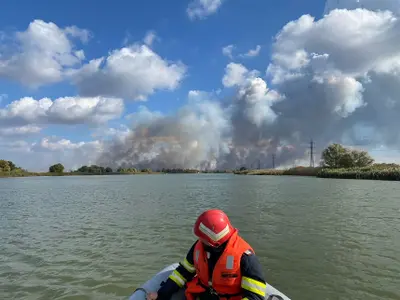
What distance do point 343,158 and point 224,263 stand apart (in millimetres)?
103876

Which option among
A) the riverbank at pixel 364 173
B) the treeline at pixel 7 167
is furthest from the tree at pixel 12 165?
the riverbank at pixel 364 173

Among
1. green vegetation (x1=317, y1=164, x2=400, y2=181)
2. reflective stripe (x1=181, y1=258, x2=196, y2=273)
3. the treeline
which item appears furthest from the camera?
the treeline

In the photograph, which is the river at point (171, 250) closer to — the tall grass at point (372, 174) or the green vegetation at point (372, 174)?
the tall grass at point (372, 174)

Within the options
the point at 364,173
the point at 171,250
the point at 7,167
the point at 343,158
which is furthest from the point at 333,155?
the point at 7,167

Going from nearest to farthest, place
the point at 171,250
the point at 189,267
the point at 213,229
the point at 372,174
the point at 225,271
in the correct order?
the point at 213,229, the point at 225,271, the point at 189,267, the point at 171,250, the point at 372,174

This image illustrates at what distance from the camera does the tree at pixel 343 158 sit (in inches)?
3883

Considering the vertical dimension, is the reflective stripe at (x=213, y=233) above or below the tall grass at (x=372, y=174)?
below

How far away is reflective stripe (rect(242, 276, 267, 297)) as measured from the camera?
4363 mm

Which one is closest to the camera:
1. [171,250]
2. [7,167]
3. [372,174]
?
[171,250]

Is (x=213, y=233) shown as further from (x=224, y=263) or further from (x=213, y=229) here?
(x=224, y=263)

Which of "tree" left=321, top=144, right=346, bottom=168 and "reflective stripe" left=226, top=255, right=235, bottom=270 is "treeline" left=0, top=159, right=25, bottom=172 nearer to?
"tree" left=321, top=144, right=346, bottom=168

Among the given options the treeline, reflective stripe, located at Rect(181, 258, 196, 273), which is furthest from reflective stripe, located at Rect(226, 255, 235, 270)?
the treeline

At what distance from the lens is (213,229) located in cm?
437

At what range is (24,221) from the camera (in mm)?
19516
